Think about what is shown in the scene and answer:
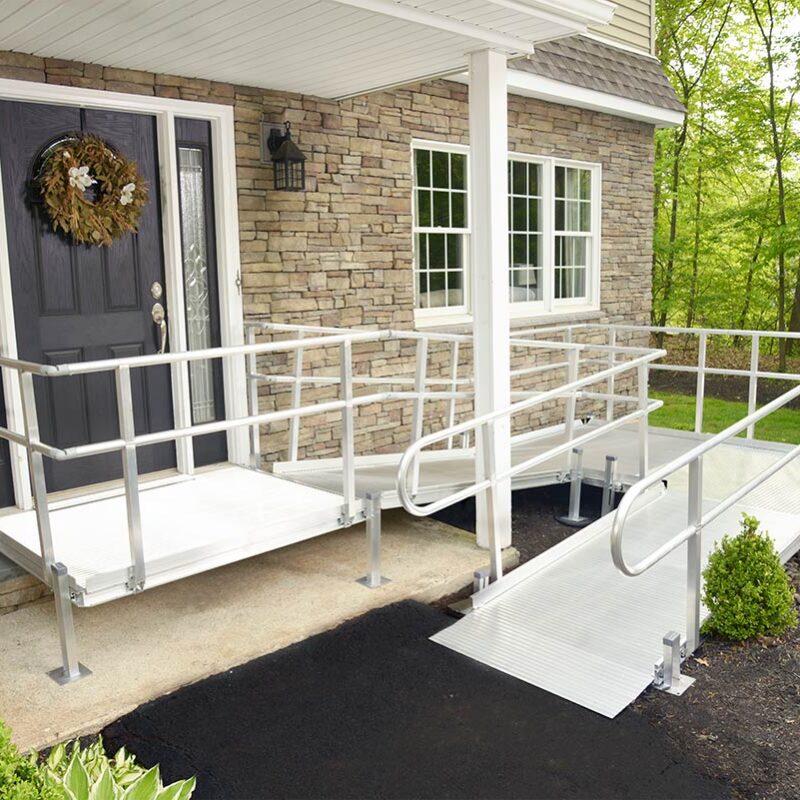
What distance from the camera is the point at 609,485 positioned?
21.2 feet

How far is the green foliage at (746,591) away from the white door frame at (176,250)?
326cm

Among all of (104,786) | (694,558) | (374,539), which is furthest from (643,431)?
(104,786)

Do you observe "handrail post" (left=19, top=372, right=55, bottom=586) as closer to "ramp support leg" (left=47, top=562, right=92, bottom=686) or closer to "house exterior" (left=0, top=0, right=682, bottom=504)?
"ramp support leg" (left=47, top=562, right=92, bottom=686)

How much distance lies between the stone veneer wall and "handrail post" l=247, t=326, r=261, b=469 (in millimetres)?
253

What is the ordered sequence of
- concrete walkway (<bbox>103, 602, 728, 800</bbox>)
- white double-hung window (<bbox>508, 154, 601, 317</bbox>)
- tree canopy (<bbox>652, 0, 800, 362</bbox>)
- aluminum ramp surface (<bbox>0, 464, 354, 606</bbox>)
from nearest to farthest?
1. concrete walkway (<bbox>103, 602, 728, 800</bbox>)
2. aluminum ramp surface (<bbox>0, 464, 354, 606</bbox>)
3. white double-hung window (<bbox>508, 154, 601, 317</bbox>)
4. tree canopy (<bbox>652, 0, 800, 362</bbox>)

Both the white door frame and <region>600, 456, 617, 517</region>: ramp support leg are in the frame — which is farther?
<region>600, 456, 617, 517</region>: ramp support leg

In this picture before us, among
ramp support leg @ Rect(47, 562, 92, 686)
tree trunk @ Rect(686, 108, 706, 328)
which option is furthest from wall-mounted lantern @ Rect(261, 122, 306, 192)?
tree trunk @ Rect(686, 108, 706, 328)

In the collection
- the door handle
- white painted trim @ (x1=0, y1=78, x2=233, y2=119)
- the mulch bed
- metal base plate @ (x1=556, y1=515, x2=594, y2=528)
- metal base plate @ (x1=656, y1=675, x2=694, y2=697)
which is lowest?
metal base plate @ (x1=556, y1=515, x2=594, y2=528)

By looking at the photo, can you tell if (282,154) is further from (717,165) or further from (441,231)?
(717,165)

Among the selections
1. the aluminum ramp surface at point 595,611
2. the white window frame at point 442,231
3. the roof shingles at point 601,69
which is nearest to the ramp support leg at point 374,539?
the aluminum ramp surface at point 595,611

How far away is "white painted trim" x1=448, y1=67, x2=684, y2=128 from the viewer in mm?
7765

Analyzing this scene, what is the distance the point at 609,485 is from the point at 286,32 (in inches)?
153

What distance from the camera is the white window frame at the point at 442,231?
741 centimetres

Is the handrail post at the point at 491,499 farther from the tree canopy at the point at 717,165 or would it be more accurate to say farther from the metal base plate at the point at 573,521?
the tree canopy at the point at 717,165
